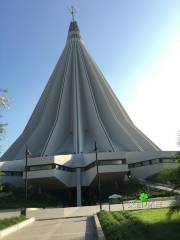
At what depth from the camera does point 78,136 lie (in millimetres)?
45812

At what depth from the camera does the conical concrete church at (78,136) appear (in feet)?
115

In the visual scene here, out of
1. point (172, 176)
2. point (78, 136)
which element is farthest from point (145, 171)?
point (172, 176)

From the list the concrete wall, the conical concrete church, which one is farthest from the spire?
the concrete wall

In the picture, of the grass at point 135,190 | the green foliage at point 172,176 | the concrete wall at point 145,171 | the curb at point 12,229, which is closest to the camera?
the green foliage at point 172,176

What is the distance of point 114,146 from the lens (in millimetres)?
43188

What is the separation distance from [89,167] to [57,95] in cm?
2014

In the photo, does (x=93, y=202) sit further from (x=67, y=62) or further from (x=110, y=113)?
(x=67, y=62)

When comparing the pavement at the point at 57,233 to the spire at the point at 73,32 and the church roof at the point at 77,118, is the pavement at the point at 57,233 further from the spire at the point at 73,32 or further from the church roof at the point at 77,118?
the spire at the point at 73,32

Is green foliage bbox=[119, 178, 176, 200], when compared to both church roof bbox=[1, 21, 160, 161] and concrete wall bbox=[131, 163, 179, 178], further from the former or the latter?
church roof bbox=[1, 21, 160, 161]

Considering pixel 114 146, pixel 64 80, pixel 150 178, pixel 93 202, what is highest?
pixel 64 80

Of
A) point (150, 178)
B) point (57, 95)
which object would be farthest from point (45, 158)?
point (57, 95)

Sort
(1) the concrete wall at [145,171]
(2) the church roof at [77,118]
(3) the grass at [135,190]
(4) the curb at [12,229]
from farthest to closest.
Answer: (2) the church roof at [77,118] → (1) the concrete wall at [145,171] → (3) the grass at [135,190] → (4) the curb at [12,229]

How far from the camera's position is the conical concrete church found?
3516cm

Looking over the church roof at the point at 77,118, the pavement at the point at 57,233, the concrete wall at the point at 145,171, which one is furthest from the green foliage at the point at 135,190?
the pavement at the point at 57,233
